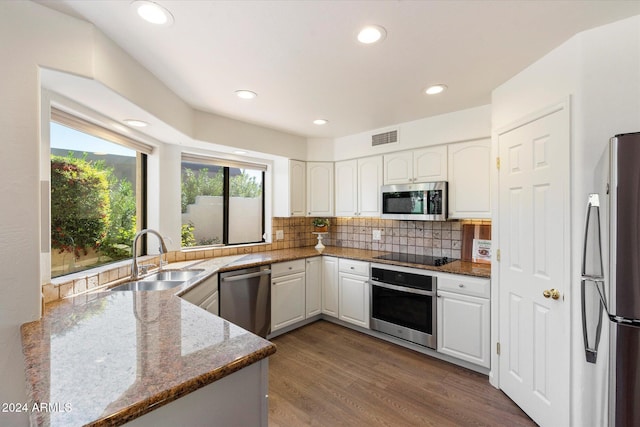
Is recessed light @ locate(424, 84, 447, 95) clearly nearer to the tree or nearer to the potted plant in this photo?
the potted plant

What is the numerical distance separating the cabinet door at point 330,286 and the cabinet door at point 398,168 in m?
1.20

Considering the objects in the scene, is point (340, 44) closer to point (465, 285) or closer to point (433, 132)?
point (433, 132)

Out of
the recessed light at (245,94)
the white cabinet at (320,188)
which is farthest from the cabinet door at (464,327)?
the recessed light at (245,94)

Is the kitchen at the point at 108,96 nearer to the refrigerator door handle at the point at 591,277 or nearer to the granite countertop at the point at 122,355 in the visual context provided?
the refrigerator door handle at the point at 591,277

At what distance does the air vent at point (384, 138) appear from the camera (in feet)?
10.6

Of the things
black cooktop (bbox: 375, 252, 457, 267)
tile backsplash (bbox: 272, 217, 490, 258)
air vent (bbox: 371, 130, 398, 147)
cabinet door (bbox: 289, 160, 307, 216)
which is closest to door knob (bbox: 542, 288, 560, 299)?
black cooktop (bbox: 375, 252, 457, 267)

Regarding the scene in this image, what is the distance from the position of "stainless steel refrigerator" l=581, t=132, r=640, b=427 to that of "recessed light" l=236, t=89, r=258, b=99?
2.29 m

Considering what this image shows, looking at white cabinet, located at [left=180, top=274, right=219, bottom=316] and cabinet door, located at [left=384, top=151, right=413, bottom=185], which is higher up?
cabinet door, located at [left=384, top=151, right=413, bottom=185]

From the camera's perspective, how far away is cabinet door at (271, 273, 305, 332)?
3.12 metres

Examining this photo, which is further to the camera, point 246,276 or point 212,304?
point 246,276

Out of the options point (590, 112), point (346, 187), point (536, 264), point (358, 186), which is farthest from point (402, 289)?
point (590, 112)

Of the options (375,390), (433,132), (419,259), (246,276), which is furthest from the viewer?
(419,259)

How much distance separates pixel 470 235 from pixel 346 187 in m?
1.58

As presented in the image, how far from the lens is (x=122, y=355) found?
973 mm
